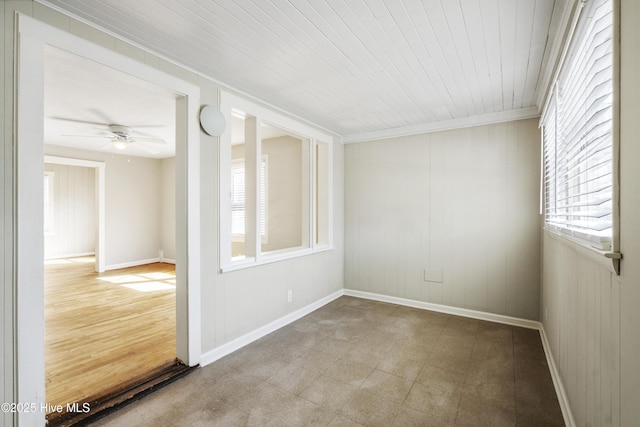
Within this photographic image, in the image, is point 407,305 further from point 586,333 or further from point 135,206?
point 135,206

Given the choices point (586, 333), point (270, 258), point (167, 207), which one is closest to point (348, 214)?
point (270, 258)

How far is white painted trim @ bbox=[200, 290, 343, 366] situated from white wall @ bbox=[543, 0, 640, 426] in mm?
2489

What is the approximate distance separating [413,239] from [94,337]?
149 inches

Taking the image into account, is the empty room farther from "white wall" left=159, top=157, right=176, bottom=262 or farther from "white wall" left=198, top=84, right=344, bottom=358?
"white wall" left=159, top=157, right=176, bottom=262

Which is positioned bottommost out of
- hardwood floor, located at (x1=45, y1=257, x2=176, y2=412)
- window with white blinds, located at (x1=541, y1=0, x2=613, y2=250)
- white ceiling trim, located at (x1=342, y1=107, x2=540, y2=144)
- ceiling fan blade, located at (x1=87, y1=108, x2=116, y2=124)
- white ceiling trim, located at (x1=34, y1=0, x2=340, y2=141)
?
hardwood floor, located at (x1=45, y1=257, x2=176, y2=412)

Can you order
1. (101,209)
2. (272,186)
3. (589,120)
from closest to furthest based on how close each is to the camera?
(589,120)
(272,186)
(101,209)

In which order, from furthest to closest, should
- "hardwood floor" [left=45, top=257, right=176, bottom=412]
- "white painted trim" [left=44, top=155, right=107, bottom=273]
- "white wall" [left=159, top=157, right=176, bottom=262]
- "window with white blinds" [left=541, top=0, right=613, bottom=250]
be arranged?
"white wall" [left=159, top=157, right=176, bottom=262] → "white painted trim" [left=44, top=155, right=107, bottom=273] → "hardwood floor" [left=45, top=257, right=176, bottom=412] → "window with white blinds" [left=541, top=0, right=613, bottom=250]

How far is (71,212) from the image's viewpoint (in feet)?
25.0

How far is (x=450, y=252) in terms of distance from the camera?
12.4ft

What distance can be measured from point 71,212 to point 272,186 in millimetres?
6158

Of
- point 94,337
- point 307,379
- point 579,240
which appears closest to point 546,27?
point 579,240

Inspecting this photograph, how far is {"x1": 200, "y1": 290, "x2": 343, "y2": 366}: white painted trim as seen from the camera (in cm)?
257

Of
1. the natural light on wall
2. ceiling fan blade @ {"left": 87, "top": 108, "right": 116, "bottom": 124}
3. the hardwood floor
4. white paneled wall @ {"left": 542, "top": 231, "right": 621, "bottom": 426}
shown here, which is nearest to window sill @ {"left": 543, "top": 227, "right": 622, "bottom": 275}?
white paneled wall @ {"left": 542, "top": 231, "right": 621, "bottom": 426}
